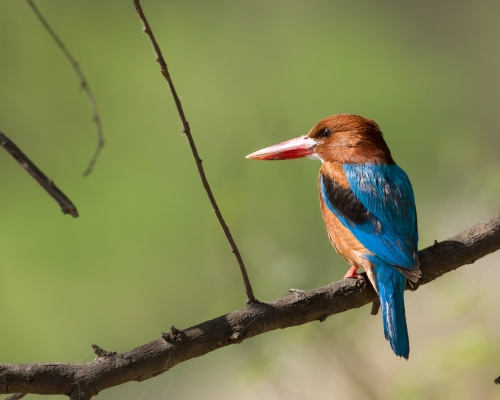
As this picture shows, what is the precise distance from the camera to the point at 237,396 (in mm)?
2260

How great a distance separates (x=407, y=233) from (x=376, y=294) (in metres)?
0.18

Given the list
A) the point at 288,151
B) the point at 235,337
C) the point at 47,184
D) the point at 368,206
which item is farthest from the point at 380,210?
the point at 47,184

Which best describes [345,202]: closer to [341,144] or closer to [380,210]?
[380,210]

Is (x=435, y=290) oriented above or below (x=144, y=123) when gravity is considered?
below

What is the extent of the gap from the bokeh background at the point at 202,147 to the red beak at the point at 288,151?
39cm

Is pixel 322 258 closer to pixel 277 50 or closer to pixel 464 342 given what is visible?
pixel 464 342

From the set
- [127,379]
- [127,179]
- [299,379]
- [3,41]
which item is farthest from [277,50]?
[127,379]

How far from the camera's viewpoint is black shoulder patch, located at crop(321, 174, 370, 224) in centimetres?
153

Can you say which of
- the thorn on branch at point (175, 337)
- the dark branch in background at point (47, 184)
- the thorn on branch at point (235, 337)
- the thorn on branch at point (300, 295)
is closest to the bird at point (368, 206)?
the thorn on branch at point (300, 295)

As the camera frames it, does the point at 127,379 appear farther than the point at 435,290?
No

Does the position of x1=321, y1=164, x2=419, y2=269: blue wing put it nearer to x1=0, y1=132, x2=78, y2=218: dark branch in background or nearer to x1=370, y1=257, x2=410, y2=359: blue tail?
x1=370, y1=257, x2=410, y2=359: blue tail

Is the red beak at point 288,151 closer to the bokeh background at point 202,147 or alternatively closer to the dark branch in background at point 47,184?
the bokeh background at point 202,147

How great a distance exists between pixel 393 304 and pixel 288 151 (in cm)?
65

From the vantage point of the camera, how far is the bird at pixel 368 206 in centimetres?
136
